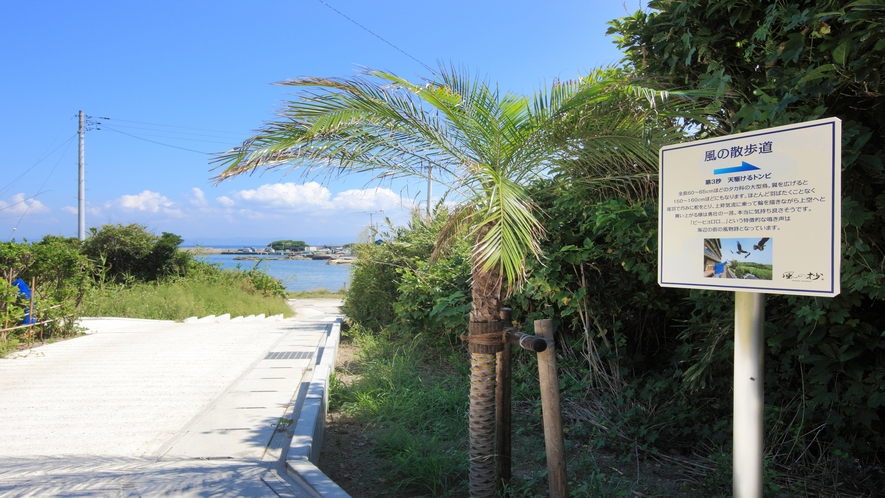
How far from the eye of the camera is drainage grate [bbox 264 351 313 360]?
26.6 ft

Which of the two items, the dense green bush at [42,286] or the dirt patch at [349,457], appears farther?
the dense green bush at [42,286]

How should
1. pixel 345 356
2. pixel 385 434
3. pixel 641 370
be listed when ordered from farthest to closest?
1. pixel 345 356
2. pixel 641 370
3. pixel 385 434

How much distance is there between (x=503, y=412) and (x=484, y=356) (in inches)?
18.6

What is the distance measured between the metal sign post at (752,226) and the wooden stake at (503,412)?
1487 mm

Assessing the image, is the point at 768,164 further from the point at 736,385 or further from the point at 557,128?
the point at 557,128

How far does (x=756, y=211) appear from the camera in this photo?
7.48 ft

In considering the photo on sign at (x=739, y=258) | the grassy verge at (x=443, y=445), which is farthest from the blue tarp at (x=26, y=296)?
the photo on sign at (x=739, y=258)

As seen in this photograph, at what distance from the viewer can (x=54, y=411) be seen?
17.9 feet

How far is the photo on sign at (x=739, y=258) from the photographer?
2240 mm

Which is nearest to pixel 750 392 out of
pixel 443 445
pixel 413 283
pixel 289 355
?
pixel 443 445

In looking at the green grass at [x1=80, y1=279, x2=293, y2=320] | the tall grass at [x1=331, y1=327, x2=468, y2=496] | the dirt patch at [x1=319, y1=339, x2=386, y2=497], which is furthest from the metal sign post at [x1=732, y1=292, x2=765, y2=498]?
the green grass at [x1=80, y1=279, x2=293, y2=320]

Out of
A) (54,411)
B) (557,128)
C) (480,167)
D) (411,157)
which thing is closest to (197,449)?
(54,411)

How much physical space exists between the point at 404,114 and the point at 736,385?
8.60ft

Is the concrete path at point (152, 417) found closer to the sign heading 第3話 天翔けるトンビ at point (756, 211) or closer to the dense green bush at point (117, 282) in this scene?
the dense green bush at point (117, 282)
